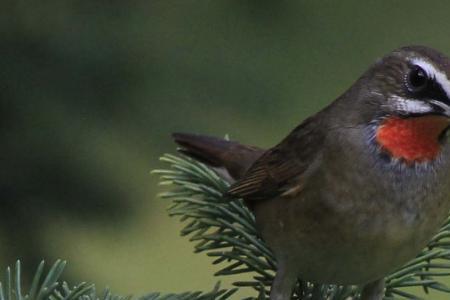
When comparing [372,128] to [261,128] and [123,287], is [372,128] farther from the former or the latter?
[123,287]

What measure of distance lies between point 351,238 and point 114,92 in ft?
3.05

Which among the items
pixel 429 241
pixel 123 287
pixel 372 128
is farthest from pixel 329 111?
pixel 123 287

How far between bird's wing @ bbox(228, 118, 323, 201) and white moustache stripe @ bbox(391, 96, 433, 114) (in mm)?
390

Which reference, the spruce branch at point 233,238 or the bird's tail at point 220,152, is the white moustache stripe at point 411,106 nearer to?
the spruce branch at point 233,238

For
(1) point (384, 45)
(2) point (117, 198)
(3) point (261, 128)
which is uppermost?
(1) point (384, 45)

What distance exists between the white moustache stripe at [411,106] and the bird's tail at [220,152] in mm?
787

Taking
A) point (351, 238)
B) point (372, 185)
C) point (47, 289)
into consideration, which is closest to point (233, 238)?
point (351, 238)

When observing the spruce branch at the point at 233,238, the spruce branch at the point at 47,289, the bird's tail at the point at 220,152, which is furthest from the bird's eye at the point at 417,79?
the spruce branch at the point at 47,289

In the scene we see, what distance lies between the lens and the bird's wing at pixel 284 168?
174 inches

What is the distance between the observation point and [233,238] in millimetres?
4160

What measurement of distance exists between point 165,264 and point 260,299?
3.15 metres

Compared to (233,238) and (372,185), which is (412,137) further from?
(233,238)

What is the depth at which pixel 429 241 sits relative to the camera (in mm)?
4223

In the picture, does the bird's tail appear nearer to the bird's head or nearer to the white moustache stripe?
the bird's head
